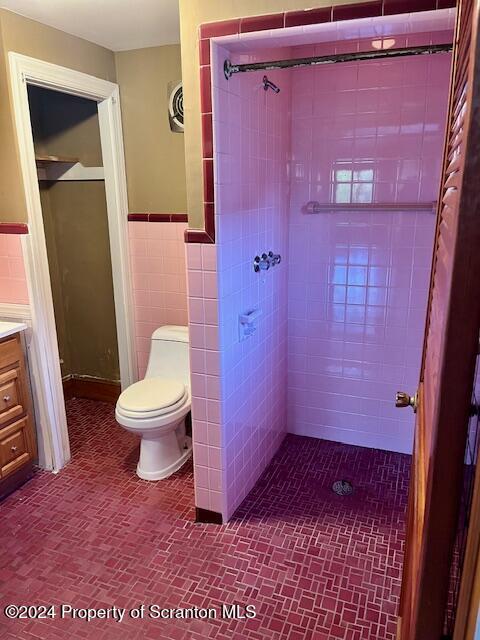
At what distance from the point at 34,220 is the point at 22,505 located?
1.39 meters

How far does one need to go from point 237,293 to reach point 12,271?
1172mm

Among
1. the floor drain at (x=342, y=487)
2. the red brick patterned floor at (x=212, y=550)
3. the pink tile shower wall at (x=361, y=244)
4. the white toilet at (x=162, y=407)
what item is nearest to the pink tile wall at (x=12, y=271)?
the white toilet at (x=162, y=407)

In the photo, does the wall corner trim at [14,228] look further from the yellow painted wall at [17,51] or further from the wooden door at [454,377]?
the wooden door at [454,377]

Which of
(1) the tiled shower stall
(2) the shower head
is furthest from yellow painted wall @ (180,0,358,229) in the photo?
(2) the shower head

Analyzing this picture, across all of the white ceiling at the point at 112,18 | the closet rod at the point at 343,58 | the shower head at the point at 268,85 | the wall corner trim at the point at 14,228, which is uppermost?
the white ceiling at the point at 112,18

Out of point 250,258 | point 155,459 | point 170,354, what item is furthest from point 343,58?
point 155,459

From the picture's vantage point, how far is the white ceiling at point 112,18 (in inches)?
80.5

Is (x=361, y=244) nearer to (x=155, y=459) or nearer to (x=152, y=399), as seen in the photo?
(x=152, y=399)

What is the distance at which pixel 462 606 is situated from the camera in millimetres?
602

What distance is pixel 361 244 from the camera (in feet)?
8.13

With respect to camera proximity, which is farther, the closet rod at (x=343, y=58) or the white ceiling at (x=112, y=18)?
the white ceiling at (x=112, y=18)

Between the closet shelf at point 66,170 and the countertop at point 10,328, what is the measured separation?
1158 mm

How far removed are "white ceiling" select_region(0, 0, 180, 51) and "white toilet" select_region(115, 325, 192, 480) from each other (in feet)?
5.23

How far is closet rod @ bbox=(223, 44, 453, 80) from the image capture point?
147 centimetres
